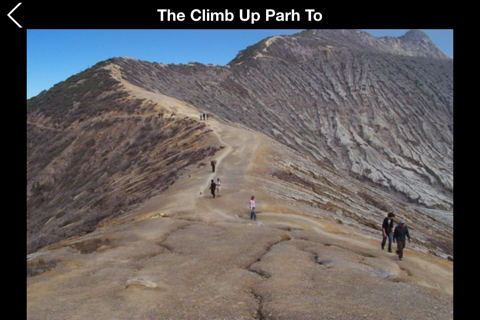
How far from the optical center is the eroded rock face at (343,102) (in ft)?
210

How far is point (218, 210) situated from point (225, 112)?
49.4 metres

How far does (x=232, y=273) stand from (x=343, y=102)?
77227 mm

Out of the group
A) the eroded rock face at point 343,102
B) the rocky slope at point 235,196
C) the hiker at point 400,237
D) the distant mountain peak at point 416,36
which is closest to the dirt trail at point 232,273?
the rocky slope at point 235,196

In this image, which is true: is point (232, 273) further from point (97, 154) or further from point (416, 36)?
point (416, 36)

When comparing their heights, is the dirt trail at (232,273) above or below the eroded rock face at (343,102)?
below

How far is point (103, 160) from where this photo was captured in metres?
42.5

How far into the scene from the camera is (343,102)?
84.0 m

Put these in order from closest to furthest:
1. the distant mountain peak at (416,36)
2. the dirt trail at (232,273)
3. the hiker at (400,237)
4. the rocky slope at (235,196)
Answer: the dirt trail at (232,273) → the rocky slope at (235,196) → the hiker at (400,237) → the distant mountain peak at (416,36)

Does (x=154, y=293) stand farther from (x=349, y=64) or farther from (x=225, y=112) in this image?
(x=349, y=64)

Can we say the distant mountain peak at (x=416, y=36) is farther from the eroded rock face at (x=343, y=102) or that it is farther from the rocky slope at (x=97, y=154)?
the rocky slope at (x=97, y=154)

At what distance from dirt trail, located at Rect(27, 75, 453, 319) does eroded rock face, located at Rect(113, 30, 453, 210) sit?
140 ft

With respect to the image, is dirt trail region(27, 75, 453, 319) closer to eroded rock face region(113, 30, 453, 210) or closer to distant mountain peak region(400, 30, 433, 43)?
eroded rock face region(113, 30, 453, 210)

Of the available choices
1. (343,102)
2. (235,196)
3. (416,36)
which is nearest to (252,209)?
(235,196)

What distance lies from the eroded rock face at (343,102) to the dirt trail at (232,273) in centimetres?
4255
